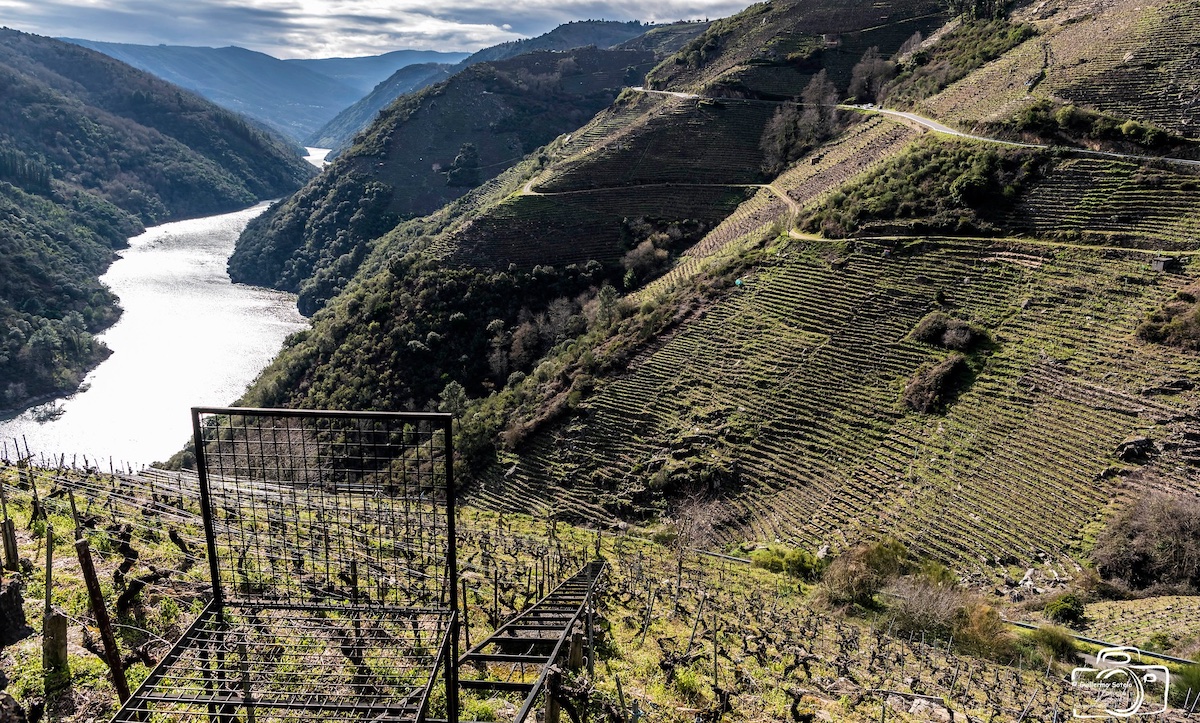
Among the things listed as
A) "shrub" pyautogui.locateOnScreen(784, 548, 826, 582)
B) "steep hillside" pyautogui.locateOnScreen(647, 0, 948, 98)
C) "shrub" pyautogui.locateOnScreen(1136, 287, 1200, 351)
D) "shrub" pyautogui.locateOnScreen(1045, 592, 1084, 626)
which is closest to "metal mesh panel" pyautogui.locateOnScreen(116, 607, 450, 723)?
"shrub" pyautogui.locateOnScreen(784, 548, 826, 582)

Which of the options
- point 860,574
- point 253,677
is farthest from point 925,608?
point 253,677

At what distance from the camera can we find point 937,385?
24.0 meters

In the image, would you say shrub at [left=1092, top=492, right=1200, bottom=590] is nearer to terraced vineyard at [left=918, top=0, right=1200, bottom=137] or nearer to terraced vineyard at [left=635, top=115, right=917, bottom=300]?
terraced vineyard at [left=918, top=0, right=1200, bottom=137]

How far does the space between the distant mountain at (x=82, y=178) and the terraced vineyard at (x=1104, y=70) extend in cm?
8395

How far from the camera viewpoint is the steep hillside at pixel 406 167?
285 ft

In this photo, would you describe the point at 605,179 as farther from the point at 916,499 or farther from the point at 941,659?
the point at 941,659

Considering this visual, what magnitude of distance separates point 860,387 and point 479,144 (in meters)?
81.4

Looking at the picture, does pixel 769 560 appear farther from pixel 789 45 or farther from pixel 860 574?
pixel 789 45

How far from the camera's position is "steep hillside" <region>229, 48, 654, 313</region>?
8694cm

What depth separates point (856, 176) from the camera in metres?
41.1

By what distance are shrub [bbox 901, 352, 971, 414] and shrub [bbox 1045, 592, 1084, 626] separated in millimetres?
9167

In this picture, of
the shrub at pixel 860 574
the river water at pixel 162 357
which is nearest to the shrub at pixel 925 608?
the shrub at pixel 860 574

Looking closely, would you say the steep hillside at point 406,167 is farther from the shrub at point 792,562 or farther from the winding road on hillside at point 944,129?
the shrub at point 792,562

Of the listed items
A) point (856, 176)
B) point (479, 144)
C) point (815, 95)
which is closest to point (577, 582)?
point (856, 176)
